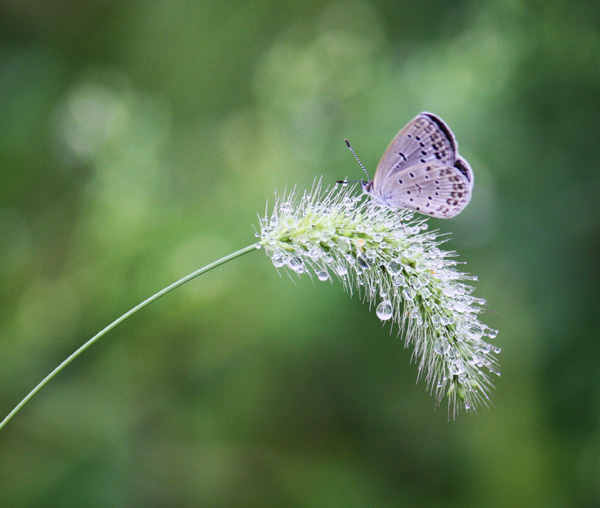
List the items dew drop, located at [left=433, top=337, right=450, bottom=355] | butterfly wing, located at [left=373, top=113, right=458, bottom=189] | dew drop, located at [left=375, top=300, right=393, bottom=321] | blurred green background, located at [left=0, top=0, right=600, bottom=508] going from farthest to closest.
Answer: blurred green background, located at [left=0, top=0, right=600, bottom=508], butterfly wing, located at [left=373, top=113, right=458, bottom=189], dew drop, located at [left=433, top=337, right=450, bottom=355], dew drop, located at [left=375, top=300, right=393, bottom=321]

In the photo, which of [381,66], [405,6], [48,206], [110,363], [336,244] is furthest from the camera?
[405,6]

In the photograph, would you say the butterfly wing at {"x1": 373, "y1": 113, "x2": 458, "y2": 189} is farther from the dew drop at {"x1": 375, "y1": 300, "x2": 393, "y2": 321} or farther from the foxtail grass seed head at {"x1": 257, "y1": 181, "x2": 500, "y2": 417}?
the dew drop at {"x1": 375, "y1": 300, "x2": 393, "y2": 321}

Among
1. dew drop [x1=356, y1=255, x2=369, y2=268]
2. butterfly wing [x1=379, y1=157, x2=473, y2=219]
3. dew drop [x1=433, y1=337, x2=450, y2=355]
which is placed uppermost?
butterfly wing [x1=379, y1=157, x2=473, y2=219]

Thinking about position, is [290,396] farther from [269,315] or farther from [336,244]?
[336,244]

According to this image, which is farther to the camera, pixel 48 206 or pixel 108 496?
pixel 48 206

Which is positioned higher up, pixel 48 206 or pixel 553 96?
pixel 48 206

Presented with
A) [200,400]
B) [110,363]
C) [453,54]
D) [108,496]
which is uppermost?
[453,54]

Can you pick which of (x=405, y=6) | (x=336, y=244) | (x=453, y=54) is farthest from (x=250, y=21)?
(x=336, y=244)

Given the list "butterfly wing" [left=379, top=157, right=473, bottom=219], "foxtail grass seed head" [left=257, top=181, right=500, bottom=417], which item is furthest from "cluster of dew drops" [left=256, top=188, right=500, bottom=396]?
"butterfly wing" [left=379, top=157, right=473, bottom=219]
